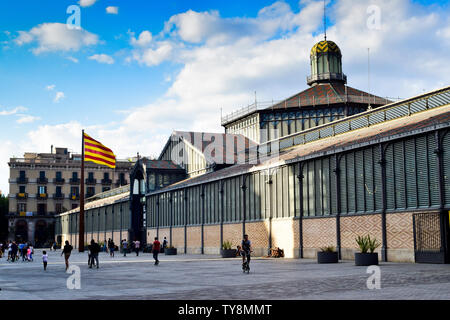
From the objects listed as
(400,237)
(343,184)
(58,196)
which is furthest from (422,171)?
(58,196)

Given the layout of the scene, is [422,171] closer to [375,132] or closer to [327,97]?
[375,132]

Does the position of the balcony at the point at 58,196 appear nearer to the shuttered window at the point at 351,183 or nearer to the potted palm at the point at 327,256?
the shuttered window at the point at 351,183

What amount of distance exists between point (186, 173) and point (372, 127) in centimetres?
3774

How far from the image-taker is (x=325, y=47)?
7644 centimetres

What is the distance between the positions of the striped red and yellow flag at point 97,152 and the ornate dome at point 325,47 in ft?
109

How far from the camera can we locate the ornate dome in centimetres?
7631

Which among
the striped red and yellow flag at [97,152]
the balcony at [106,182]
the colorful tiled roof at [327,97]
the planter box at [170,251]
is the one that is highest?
the colorful tiled roof at [327,97]

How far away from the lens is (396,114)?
130ft

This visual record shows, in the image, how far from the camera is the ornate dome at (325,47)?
76312 millimetres

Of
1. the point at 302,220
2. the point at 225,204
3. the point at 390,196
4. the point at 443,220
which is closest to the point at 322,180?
the point at 302,220

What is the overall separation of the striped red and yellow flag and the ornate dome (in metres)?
33.1

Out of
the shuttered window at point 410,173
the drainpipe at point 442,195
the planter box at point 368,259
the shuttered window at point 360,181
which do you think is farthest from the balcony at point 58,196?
the drainpipe at point 442,195

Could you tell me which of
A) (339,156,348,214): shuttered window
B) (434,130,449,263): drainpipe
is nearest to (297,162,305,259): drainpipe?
(339,156,348,214): shuttered window

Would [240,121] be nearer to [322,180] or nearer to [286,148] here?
[286,148]
